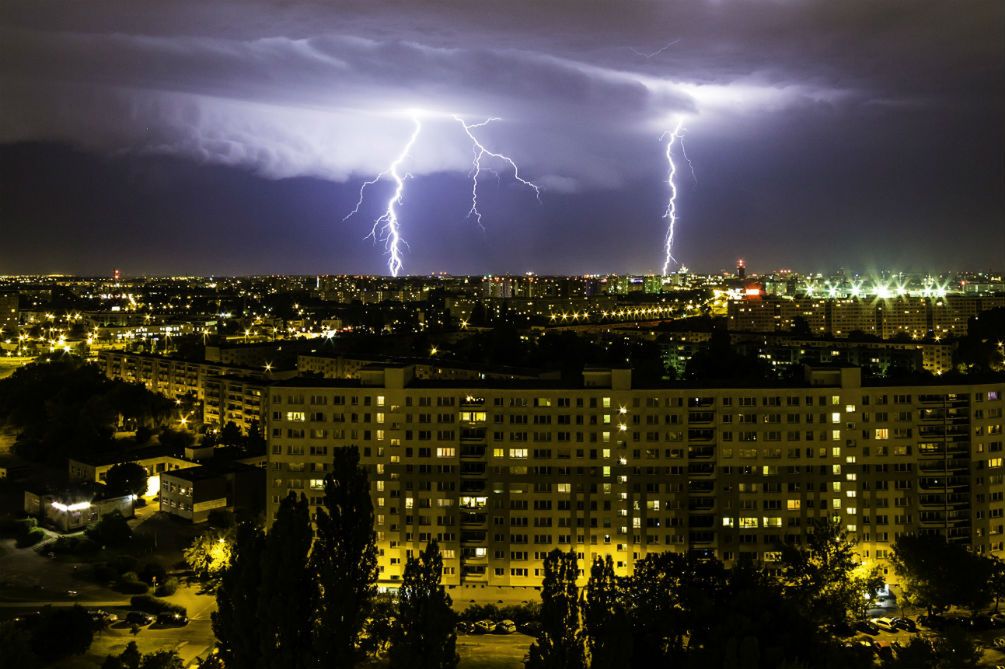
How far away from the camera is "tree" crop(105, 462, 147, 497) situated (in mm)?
15930

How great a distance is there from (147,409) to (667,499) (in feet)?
53.7

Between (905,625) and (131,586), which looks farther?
(131,586)

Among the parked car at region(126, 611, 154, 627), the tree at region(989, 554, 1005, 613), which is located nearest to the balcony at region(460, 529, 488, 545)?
the parked car at region(126, 611, 154, 627)

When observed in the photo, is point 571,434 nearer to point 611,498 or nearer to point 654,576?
point 611,498

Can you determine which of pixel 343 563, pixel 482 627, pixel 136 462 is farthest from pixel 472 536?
pixel 136 462

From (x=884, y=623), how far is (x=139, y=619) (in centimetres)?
901

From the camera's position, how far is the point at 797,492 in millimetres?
11516

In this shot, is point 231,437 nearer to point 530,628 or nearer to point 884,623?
point 530,628

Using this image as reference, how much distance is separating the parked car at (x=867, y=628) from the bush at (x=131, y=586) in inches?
362

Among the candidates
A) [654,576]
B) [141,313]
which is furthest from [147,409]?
[141,313]

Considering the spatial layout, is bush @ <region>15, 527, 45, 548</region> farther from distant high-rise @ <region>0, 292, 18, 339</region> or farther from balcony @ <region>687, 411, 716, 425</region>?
distant high-rise @ <region>0, 292, 18, 339</region>

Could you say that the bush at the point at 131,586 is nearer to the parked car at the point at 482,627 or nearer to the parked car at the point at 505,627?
the parked car at the point at 482,627

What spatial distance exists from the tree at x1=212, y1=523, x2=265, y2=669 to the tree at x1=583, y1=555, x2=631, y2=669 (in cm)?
288

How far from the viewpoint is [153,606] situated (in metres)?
10.8
